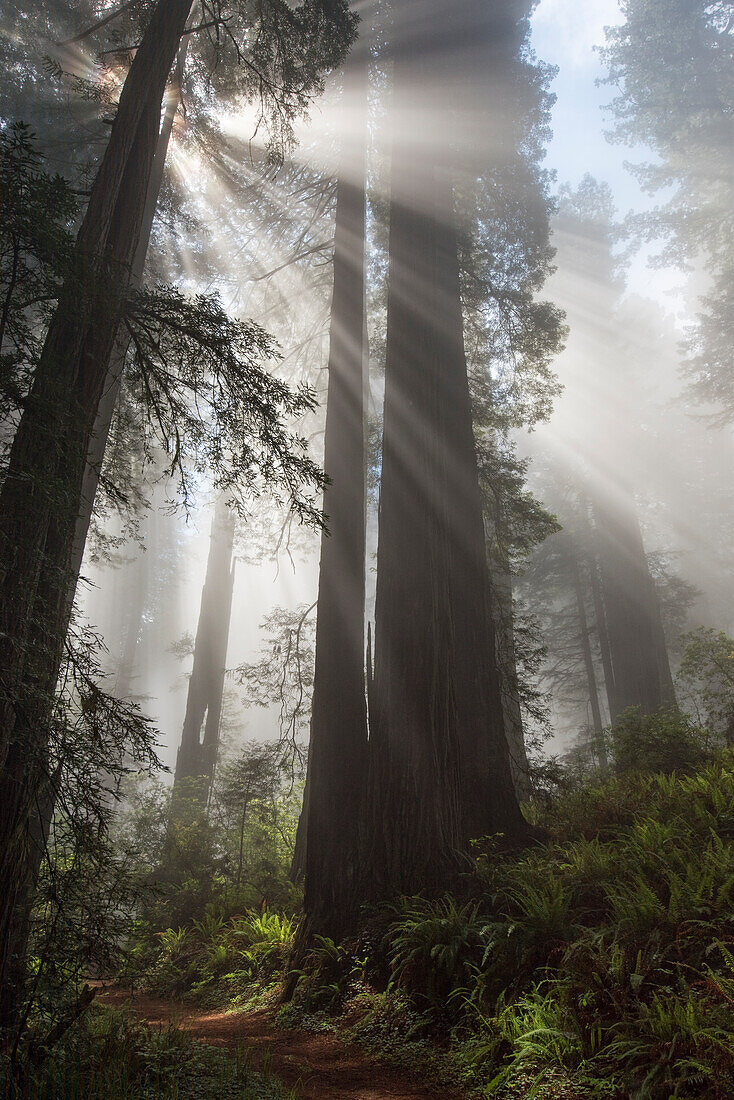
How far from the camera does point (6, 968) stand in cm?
286

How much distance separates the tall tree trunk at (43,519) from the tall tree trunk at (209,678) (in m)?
10.4

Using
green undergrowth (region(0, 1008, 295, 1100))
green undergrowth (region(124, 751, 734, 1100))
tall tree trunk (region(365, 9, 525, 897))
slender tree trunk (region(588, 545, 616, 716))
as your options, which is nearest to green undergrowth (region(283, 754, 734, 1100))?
green undergrowth (region(124, 751, 734, 1100))

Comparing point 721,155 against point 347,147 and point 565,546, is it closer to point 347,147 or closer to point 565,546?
point 565,546

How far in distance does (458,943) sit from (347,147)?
39.6 feet

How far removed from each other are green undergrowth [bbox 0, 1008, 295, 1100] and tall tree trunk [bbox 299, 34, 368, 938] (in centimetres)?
252

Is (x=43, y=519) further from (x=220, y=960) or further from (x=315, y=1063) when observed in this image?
(x=220, y=960)

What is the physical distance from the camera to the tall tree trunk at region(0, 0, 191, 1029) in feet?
9.62

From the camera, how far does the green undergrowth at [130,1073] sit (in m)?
2.37

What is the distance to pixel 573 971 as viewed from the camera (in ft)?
11.5

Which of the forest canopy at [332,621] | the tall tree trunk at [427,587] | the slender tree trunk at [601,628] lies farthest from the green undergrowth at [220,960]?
the slender tree trunk at [601,628]

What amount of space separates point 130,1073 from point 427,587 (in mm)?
4616

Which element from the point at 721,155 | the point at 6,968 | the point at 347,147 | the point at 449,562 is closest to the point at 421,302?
the point at 449,562

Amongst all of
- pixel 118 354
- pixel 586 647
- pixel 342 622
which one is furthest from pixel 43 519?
pixel 586 647

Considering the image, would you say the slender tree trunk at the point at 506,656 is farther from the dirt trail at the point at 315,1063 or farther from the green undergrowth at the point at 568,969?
the dirt trail at the point at 315,1063
